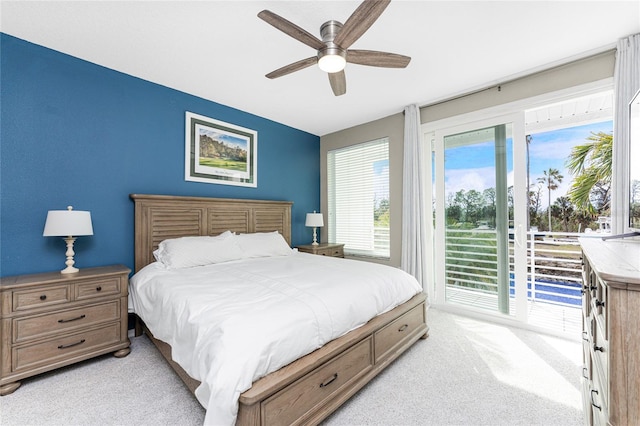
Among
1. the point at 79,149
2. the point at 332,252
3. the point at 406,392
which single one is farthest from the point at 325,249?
the point at 79,149

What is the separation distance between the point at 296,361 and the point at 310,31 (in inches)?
95.0

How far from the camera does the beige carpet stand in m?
1.64

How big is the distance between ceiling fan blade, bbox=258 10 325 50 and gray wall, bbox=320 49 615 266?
236 centimetres

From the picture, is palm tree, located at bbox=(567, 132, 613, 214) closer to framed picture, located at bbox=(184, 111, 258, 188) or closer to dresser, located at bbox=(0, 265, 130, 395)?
framed picture, located at bbox=(184, 111, 258, 188)

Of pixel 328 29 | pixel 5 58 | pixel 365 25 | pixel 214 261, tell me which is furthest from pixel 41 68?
pixel 365 25

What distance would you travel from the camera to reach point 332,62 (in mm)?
1899

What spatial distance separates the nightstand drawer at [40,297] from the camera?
76.0 inches

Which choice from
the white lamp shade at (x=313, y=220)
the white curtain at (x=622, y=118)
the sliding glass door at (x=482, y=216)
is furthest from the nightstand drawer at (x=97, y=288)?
the white curtain at (x=622, y=118)

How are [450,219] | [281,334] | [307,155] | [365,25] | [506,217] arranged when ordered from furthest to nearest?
1. [307,155]
2. [450,219]
3. [506,217]
4. [365,25]
5. [281,334]

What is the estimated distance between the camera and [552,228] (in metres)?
4.95

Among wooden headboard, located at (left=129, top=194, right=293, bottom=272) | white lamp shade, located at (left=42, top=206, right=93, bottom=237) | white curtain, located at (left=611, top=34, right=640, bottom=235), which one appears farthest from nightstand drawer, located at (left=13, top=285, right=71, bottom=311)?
white curtain, located at (left=611, top=34, right=640, bottom=235)

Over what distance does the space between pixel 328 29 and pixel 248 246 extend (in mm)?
2367

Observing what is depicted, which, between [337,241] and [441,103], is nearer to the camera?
[441,103]

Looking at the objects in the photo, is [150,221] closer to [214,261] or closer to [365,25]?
[214,261]
